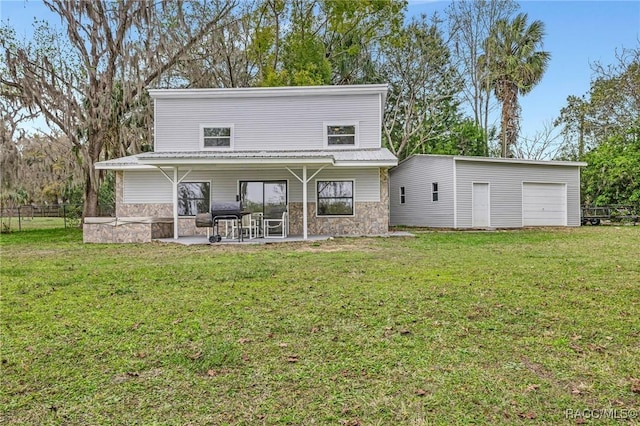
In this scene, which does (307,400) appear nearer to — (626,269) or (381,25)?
(626,269)

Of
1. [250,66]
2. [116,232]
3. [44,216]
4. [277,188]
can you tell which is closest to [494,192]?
[277,188]

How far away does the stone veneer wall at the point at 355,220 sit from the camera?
13.7 metres

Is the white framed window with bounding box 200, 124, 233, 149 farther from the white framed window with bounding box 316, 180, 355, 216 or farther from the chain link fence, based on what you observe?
the chain link fence

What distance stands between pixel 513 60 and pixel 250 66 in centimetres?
1481

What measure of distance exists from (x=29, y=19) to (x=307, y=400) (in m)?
20.3

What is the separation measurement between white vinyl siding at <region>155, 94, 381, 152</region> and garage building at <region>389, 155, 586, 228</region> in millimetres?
3826

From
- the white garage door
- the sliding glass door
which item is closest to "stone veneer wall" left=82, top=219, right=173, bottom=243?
the sliding glass door

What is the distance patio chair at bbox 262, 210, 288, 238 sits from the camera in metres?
12.7

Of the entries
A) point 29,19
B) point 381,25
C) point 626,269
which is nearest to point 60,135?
point 29,19

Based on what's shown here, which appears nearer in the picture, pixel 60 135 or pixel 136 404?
pixel 136 404

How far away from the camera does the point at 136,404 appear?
8.29 feet

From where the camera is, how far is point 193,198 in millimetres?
14258

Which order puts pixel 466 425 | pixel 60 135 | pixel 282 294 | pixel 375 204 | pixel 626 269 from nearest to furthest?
pixel 466 425 → pixel 282 294 → pixel 626 269 → pixel 375 204 → pixel 60 135

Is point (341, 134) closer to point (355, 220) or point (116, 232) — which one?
point (355, 220)
